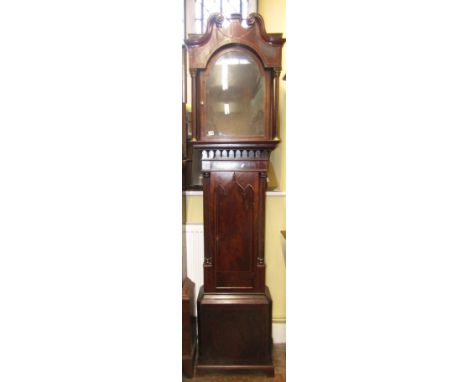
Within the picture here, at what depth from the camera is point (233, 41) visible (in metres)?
1.50

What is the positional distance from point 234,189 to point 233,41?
0.74 metres

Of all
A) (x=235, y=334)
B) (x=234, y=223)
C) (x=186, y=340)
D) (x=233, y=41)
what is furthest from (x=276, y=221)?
(x=233, y=41)

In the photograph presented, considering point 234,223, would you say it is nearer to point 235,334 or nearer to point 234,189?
point 234,189

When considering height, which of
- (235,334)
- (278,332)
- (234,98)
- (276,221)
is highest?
(234,98)

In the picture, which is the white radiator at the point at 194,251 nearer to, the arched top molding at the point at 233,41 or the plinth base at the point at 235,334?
the plinth base at the point at 235,334

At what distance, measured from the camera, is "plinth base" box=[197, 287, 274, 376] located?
1.55 m

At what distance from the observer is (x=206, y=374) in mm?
1543

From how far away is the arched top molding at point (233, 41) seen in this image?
1492 mm

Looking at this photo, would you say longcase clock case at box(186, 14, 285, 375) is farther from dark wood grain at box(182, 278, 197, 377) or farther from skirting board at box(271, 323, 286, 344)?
skirting board at box(271, 323, 286, 344)

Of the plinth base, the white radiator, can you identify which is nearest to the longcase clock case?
the plinth base
